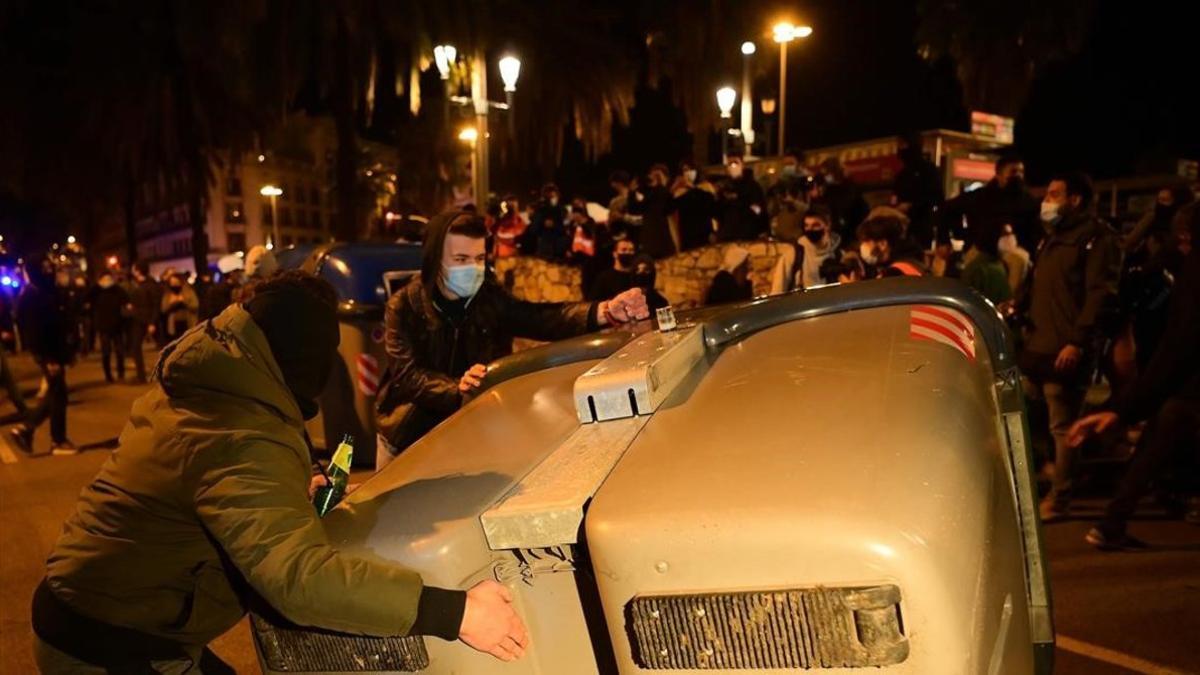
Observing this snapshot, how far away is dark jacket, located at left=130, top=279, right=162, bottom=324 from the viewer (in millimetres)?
15586

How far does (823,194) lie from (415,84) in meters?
10.4

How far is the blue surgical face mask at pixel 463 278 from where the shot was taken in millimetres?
3357

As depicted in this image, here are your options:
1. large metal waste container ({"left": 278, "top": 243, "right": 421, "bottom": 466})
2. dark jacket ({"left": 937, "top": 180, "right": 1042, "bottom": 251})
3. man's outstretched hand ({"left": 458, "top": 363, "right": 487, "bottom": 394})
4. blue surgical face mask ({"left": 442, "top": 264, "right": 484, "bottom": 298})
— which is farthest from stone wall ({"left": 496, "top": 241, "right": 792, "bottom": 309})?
man's outstretched hand ({"left": 458, "top": 363, "right": 487, "bottom": 394})

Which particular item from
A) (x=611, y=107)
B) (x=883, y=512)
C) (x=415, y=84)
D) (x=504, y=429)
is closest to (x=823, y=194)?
(x=504, y=429)

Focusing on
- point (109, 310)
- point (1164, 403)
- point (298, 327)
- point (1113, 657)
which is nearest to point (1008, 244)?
point (1164, 403)

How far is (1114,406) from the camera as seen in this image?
416 centimetres

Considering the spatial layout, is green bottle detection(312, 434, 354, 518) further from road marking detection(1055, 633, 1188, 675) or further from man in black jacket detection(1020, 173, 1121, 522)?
man in black jacket detection(1020, 173, 1121, 522)

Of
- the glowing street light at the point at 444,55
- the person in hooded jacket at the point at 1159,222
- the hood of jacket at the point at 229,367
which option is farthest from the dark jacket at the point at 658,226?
the hood of jacket at the point at 229,367

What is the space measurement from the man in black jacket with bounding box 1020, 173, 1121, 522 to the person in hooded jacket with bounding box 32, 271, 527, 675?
4.64 metres

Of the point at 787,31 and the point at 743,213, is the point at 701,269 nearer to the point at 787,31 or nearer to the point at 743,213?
the point at 743,213

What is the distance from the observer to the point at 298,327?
1866 mm

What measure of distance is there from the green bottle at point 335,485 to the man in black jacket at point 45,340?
7624 millimetres

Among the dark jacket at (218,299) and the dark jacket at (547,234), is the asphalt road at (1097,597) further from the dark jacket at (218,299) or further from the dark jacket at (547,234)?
the dark jacket at (547,234)

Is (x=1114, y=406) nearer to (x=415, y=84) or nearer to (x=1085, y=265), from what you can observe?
(x=1085, y=265)
